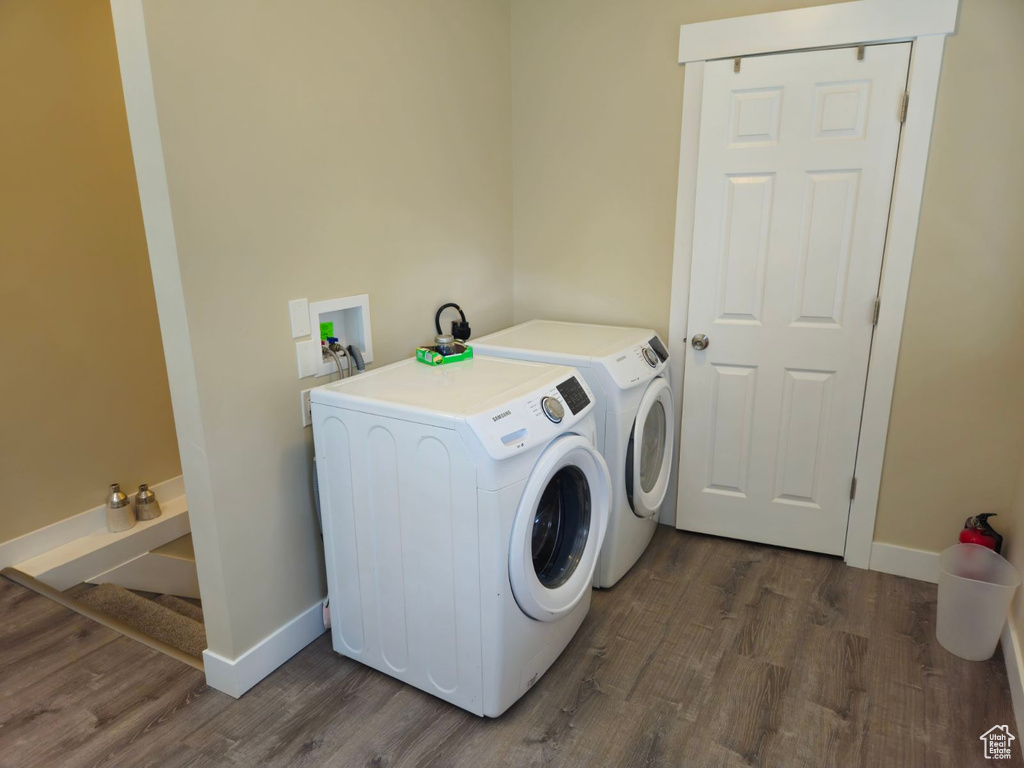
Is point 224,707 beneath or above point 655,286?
beneath

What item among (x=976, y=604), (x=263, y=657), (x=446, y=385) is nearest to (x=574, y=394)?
(x=446, y=385)

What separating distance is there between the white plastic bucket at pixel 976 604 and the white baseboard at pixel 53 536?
10.8 feet

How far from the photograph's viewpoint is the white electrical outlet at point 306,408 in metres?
2.05

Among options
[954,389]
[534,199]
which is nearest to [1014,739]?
[954,389]

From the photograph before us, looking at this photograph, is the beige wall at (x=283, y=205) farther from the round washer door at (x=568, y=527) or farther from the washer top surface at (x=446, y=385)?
the round washer door at (x=568, y=527)

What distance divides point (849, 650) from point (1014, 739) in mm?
460

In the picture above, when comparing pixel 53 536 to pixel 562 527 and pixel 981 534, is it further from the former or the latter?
pixel 981 534

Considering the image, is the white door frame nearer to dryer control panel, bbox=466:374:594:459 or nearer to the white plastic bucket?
the white plastic bucket

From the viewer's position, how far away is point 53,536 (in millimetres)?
2713

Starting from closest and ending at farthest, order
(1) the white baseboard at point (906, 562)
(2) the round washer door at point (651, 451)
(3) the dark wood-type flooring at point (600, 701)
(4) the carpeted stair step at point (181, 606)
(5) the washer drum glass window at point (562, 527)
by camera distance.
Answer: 1. (3) the dark wood-type flooring at point (600, 701)
2. (5) the washer drum glass window at point (562, 527)
3. (2) the round washer door at point (651, 451)
4. (1) the white baseboard at point (906, 562)
5. (4) the carpeted stair step at point (181, 606)

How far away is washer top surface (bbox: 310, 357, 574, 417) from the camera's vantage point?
178 cm

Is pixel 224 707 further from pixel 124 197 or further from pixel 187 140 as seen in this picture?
pixel 124 197

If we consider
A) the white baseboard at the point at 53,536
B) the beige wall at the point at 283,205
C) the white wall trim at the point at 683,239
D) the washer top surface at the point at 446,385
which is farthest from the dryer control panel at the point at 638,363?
the white baseboard at the point at 53,536

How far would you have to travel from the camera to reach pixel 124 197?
111 inches
